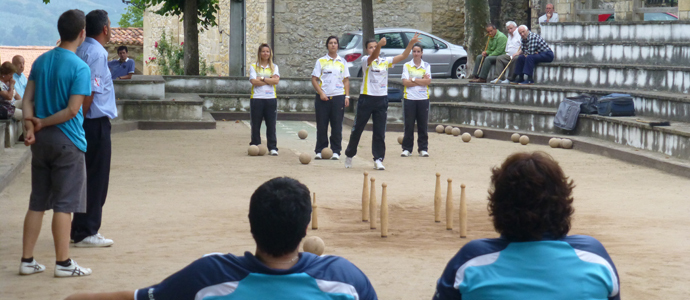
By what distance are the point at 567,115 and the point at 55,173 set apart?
41.6 ft

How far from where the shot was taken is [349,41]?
953 inches

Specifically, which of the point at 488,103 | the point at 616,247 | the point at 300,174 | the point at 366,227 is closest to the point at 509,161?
the point at 616,247

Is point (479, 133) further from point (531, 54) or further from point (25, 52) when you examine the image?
point (25, 52)

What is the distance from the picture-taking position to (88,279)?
585cm

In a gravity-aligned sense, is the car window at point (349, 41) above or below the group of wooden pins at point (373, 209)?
above

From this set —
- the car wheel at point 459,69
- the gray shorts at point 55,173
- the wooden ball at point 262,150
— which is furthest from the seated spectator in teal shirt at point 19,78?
the car wheel at point 459,69

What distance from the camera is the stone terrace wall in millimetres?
27922

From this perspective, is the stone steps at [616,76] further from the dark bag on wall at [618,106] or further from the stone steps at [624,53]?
the dark bag on wall at [618,106]

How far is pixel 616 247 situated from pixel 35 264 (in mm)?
4825

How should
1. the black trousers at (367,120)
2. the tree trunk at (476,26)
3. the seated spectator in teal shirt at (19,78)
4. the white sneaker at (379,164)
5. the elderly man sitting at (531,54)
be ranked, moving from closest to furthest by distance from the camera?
the white sneaker at (379,164), the black trousers at (367,120), the seated spectator in teal shirt at (19,78), the elderly man sitting at (531,54), the tree trunk at (476,26)

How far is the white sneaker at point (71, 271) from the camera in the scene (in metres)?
5.84

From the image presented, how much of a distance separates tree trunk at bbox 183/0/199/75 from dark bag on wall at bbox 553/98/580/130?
1061 centimetres

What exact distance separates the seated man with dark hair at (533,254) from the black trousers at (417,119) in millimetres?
11296

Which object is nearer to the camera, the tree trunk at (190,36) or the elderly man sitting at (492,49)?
the elderly man sitting at (492,49)
